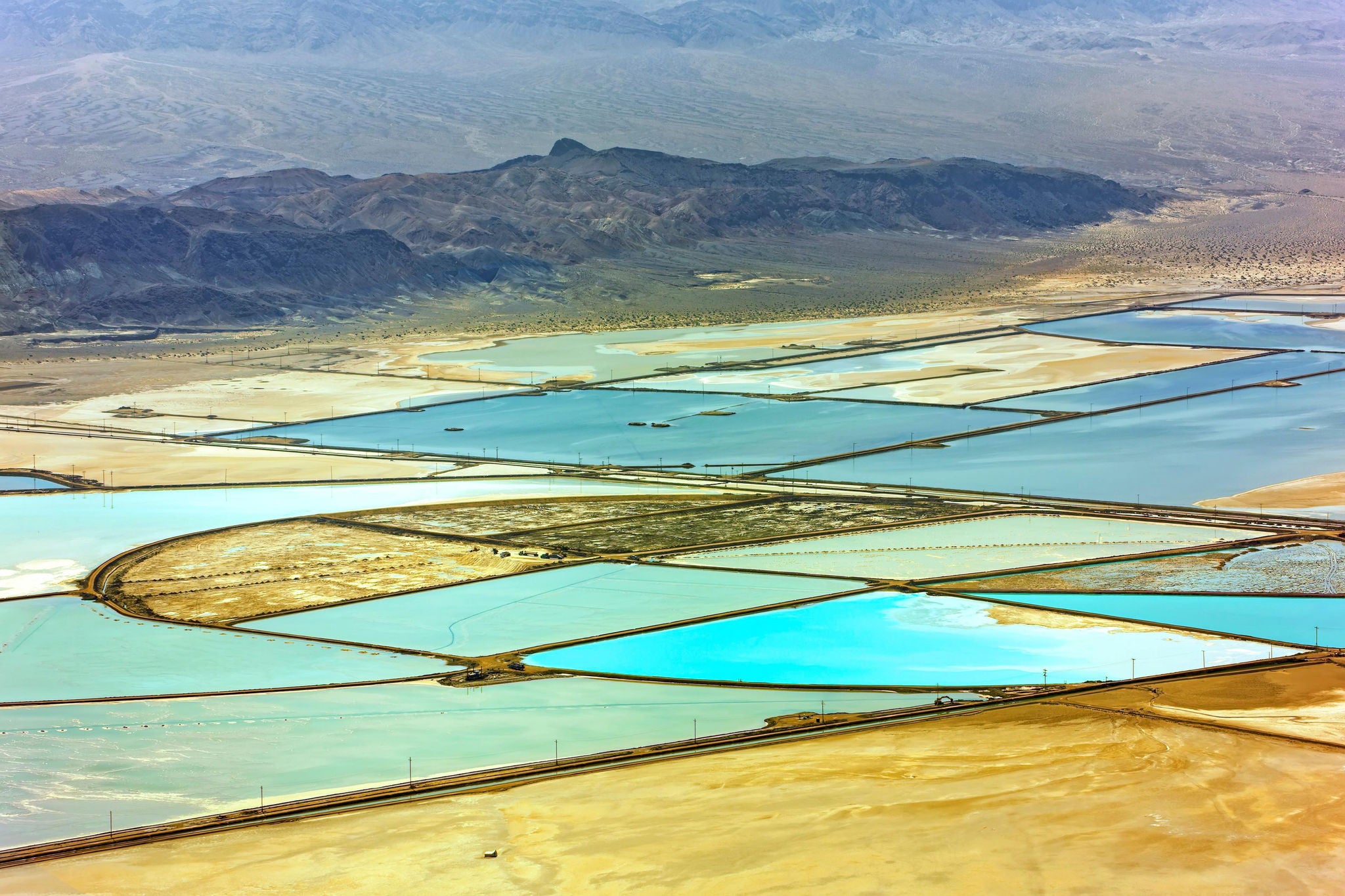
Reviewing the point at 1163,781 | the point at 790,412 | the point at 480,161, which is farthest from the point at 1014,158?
the point at 1163,781

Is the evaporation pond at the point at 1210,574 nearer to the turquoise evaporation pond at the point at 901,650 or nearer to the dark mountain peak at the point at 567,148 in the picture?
the turquoise evaporation pond at the point at 901,650

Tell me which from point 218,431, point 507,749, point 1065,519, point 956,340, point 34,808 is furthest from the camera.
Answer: point 956,340

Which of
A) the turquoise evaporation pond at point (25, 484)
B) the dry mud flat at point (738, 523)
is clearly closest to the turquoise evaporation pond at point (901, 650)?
the dry mud flat at point (738, 523)

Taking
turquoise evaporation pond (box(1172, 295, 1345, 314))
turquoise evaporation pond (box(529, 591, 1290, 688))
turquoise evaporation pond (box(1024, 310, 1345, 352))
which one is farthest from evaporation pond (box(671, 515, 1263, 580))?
turquoise evaporation pond (box(1172, 295, 1345, 314))

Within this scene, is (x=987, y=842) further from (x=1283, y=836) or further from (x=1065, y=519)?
(x=1065, y=519)

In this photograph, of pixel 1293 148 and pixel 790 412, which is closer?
pixel 790 412

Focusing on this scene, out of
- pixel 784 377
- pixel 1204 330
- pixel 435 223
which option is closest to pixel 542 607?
pixel 784 377
